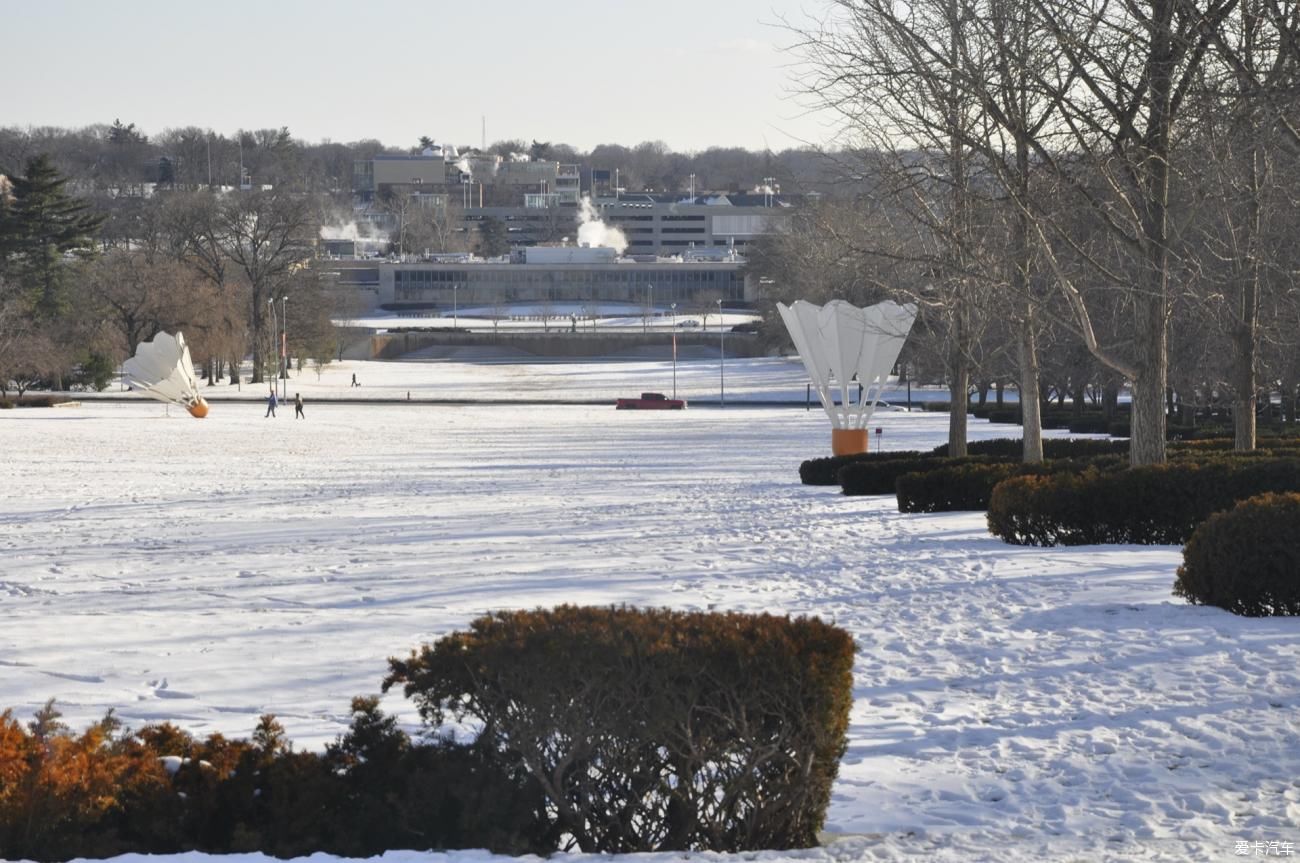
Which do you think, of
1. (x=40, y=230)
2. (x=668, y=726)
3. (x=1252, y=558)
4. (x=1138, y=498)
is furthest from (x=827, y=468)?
(x=40, y=230)

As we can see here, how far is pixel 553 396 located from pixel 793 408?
16191 mm

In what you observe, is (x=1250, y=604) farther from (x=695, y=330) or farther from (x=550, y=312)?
(x=550, y=312)

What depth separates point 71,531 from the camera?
2111cm

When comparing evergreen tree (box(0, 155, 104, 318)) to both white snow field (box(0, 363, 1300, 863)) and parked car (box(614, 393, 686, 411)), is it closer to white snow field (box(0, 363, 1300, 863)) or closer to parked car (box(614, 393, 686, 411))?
parked car (box(614, 393, 686, 411))

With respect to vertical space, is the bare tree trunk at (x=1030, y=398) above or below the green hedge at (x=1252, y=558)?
above

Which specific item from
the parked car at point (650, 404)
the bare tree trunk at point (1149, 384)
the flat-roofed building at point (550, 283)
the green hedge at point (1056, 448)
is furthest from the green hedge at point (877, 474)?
the flat-roofed building at point (550, 283)

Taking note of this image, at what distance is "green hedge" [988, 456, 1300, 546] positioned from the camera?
1555cm

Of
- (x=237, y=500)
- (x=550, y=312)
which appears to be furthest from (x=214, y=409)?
(x=550, y=312)

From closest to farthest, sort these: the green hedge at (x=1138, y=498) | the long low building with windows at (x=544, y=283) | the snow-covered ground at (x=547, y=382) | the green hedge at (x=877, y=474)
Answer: the green hedge at (x=1138, y=498)
the green hedge at (x=877, y=474)
the snow-covered ground at (x=547, y=382)
the long low building with windows at (x=544, y=283)

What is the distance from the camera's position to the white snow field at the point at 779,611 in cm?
734

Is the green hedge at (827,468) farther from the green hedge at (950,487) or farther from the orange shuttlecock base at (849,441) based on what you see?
the green hedge at (950,487)

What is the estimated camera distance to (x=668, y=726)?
642 centimetres

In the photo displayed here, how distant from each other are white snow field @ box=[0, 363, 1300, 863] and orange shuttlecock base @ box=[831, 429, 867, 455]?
4570 mm

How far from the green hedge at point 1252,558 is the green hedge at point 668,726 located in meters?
5.95
